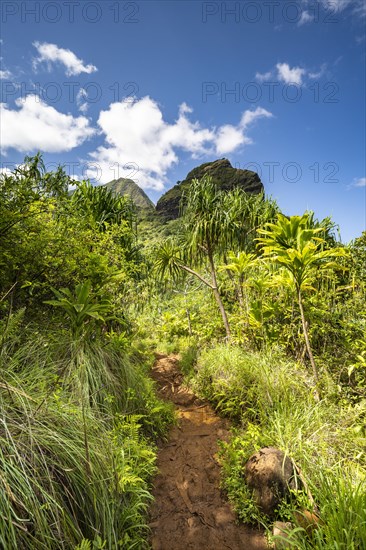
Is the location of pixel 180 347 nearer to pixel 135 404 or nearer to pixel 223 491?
pixel 135 404

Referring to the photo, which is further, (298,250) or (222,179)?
(222,179)

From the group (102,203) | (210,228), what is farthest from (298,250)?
(102,203)

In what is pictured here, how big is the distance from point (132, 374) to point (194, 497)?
1537 mm

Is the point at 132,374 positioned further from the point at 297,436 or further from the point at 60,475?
the point at 297,436

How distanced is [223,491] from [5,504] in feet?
6.60

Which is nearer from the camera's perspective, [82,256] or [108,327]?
[82,256]

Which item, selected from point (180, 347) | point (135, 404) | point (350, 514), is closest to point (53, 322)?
point (135, 404)

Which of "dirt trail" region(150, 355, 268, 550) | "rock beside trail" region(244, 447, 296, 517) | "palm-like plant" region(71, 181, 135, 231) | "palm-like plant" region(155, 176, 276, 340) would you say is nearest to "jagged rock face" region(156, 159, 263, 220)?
"palm-like plant" region(155, 176, 276, 340)

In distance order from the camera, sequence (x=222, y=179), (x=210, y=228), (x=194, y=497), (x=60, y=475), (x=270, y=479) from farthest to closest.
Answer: (x=222, y=179) < (x=210, y=228) < (x=194, y=497) < (x=270, y=479) < (x=60, y=475)

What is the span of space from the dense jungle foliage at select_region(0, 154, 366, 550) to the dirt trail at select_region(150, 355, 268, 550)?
0.48 ft

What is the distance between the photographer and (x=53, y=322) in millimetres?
3422

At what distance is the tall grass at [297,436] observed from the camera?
1.76 m

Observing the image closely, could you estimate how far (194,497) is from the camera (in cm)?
252

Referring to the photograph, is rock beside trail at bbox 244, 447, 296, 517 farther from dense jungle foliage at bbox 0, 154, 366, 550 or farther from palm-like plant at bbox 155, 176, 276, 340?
palm-like plant at bbox 155, 176, 276, 340
